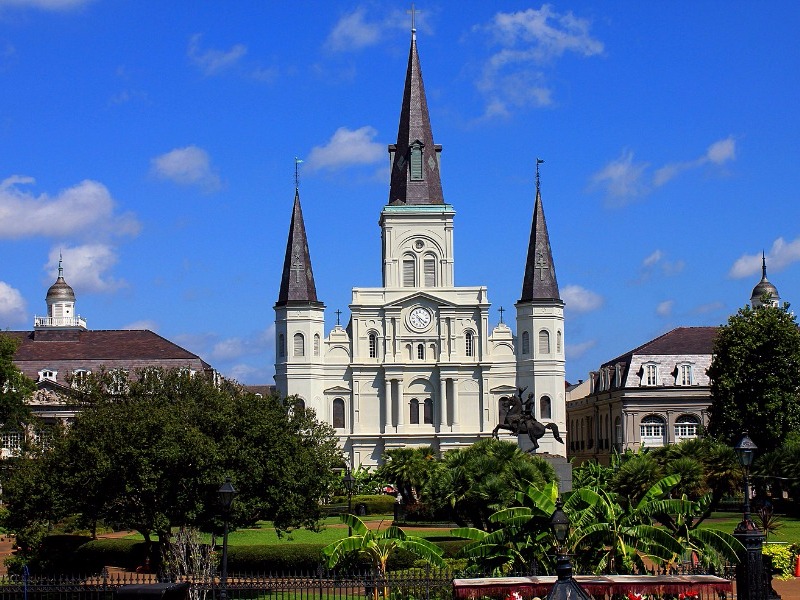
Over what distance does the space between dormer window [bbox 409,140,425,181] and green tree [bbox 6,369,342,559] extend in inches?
2694

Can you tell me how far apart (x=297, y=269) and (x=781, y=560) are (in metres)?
68.4

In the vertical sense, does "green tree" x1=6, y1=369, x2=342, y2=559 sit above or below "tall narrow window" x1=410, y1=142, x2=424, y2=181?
below

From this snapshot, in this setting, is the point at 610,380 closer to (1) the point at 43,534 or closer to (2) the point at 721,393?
(2) the point at 721,393

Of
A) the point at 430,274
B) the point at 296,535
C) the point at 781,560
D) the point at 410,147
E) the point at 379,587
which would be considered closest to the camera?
the point at 379,587

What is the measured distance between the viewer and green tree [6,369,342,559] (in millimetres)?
36250

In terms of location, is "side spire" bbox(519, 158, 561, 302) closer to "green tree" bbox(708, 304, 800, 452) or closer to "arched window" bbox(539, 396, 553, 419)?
"arched window" bbox(539, 396, 553, 419)

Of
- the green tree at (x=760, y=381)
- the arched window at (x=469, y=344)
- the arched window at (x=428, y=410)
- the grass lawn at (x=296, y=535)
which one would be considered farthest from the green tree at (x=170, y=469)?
the arched window at (x=469, y=344)

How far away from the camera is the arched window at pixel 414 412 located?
335 feet

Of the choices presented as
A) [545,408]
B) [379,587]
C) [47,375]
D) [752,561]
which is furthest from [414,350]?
[752,561]

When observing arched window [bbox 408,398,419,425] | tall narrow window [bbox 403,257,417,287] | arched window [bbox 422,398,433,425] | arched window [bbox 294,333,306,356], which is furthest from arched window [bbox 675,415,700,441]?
arched window [bbox 294,333,306,356]

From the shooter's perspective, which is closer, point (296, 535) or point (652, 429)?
point (296, 535)

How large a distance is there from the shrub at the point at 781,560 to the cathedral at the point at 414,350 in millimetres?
62007

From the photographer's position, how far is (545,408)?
99.6 metres

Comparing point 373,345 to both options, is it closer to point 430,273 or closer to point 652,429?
point 430,273
